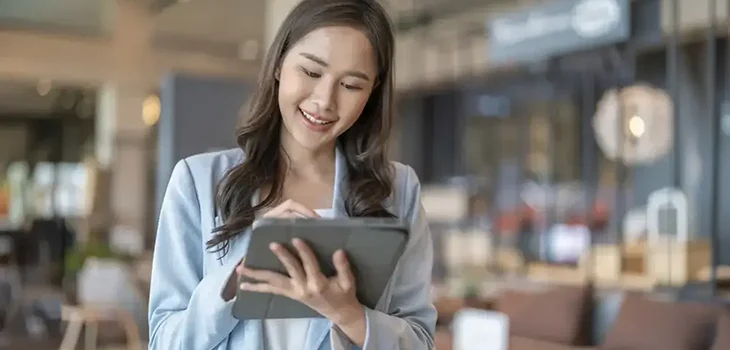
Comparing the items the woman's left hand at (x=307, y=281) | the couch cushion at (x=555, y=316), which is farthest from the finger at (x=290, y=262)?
the couch cushion at (x=555, y=316)

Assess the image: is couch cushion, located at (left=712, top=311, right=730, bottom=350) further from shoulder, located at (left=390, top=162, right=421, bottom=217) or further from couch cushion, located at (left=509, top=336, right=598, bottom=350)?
shoulder, located at (left=390, top=162, right=421, bottom=217)

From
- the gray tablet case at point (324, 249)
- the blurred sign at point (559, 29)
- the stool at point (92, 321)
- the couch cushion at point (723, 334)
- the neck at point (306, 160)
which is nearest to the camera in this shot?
the gray tablet case at point (324, 249)

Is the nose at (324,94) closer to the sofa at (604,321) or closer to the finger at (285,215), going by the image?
the finger at (285,215)

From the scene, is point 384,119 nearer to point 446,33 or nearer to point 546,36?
point 546,36

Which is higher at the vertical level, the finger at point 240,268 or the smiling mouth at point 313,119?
the smiling mouth at point 313,119

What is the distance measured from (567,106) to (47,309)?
7424 mm

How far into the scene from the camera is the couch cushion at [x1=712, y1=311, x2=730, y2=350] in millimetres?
3652

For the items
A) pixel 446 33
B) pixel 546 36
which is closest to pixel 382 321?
pixel 546 36

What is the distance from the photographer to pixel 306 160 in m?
1.14

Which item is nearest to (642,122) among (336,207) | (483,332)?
(483,332)

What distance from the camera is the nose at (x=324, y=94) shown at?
1031 millimetres

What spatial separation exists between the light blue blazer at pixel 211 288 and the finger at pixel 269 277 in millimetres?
74

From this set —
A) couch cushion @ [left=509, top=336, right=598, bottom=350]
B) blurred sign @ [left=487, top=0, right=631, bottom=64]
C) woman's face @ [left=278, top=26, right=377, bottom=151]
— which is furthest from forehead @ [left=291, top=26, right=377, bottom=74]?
blurred sign @ [left=487, top=0, right=631, bottom=64]

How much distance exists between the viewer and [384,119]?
45.7 inches
